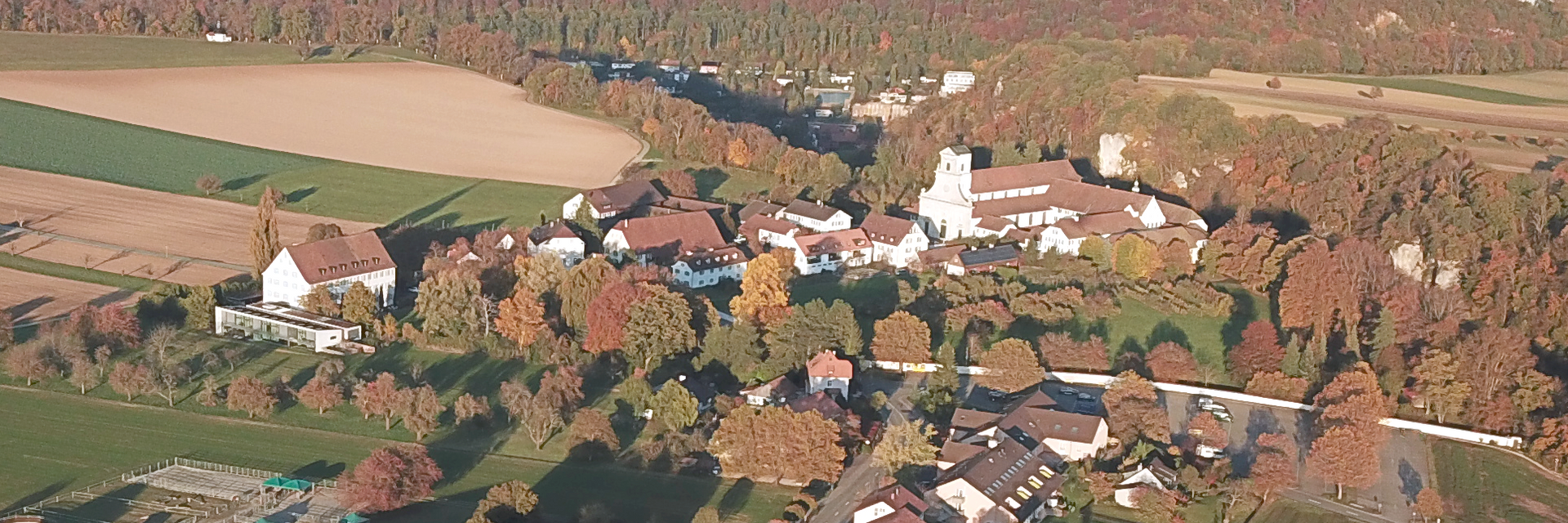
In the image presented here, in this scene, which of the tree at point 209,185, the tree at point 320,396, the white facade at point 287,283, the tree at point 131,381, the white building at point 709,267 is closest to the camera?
the tree at point 320,396

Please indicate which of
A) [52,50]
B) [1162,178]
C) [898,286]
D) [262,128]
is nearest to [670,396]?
[898,286]

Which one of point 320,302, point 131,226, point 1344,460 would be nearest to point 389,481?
point 320,302

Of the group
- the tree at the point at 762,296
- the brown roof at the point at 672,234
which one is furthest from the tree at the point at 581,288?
the brown roof at the point at 672,234

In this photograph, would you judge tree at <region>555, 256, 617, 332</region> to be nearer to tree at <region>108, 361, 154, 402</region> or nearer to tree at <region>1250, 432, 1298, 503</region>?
tree at <region>108, 361, 154, 402</region>

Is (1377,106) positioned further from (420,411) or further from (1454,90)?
(420,411)

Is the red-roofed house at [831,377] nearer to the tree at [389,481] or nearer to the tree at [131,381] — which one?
the tree at [389,481]
